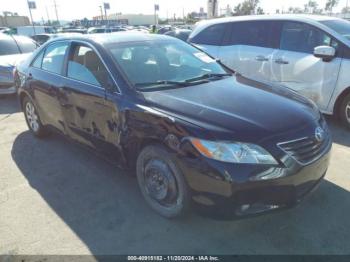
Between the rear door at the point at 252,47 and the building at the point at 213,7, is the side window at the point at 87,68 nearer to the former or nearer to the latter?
the rear door at the point at 252,47

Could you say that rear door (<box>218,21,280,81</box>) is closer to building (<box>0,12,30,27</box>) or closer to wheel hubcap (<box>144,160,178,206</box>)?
wheel hubcap (<box>144,160,178,206</box>)

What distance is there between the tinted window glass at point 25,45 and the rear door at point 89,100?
20.2 ft

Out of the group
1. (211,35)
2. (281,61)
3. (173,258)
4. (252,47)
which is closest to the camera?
(173,258)


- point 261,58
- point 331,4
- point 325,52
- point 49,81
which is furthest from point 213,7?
point 331,4

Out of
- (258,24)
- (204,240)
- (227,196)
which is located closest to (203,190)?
(227,196)

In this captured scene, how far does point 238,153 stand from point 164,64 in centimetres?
155

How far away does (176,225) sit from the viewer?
2.86m

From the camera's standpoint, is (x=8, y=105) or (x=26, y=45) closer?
(x=8, y=105)

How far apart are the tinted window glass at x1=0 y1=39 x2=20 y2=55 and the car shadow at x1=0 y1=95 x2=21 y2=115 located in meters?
1.21

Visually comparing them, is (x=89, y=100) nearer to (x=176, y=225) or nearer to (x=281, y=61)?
(x=176, y=225)

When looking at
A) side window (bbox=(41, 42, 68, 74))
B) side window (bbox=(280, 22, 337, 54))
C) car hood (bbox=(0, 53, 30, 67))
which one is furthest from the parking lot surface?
car hood (bbox=(0, 53, 30, 67))

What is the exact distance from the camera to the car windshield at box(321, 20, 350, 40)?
5005 millimetres

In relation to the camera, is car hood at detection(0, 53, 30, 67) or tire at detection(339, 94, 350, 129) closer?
tire at detection(339, 94, 350, 129)

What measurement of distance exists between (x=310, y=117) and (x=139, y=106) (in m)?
1.49
